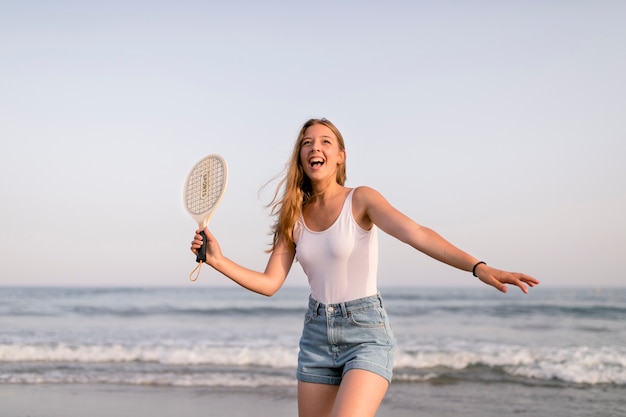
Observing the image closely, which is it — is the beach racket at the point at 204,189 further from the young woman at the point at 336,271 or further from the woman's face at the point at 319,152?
the woman's face at the point at 319,152

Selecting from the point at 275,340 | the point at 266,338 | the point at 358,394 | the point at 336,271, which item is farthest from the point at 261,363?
the point at 358,394

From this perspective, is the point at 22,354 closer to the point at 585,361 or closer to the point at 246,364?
the point at 246,364

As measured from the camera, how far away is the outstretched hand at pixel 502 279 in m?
2.76

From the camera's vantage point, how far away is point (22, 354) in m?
11.4

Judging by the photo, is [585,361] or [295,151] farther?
[585,361]

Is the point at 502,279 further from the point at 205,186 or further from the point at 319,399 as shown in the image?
the point at 205,186

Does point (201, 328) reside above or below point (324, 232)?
below

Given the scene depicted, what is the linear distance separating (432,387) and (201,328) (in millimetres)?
10072

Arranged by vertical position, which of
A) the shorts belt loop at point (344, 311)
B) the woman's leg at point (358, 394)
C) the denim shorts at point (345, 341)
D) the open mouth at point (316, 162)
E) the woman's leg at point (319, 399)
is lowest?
the woman's leg at point (319, 399)

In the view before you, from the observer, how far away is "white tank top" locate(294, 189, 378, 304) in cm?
340

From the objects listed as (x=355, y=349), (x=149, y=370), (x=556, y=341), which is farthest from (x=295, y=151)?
(x=556, y=341)

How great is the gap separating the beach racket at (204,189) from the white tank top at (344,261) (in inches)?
22.4

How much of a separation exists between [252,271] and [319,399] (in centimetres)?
79

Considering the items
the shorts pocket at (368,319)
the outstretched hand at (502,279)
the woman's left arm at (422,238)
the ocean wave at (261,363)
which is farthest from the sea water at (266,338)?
the outstretched hand at (502,279)
